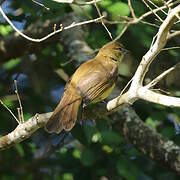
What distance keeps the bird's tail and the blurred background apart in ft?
1.46

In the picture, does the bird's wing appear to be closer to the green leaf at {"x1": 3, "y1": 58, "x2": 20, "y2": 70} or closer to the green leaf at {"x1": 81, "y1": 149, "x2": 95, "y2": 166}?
the green leaf at {"x1": 81, "y1": 149, "x2": 95, "y2": 166}

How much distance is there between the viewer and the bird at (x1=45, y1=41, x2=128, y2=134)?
590cm

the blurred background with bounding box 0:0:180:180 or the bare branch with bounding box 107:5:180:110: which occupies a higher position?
the bare branch with bounding box 107:5:180:110

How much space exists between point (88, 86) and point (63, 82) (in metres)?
2.16

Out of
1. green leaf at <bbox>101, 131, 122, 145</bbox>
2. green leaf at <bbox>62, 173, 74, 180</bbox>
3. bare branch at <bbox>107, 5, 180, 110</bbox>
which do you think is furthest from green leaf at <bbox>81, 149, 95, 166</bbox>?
bare branch at <bbox>107, 5, 180, 110</bbox>

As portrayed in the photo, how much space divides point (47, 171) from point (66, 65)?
119 centimetres

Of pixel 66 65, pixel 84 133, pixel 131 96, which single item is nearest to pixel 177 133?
pixel 84 133

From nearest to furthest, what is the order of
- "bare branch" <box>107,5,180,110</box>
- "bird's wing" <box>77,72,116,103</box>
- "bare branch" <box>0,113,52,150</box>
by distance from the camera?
"bare branch" <box>107,5,180,110</box> → "bare branch" <box>0,113,52,150</box> → "bird's wing" <box>77,72,116,103</box>

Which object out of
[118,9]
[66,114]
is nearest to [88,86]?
[66,114]

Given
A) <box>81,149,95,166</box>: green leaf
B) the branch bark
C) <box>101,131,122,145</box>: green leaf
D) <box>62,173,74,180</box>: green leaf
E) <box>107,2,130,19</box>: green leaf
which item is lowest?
<box>62,173,74,180</box>: green leaf

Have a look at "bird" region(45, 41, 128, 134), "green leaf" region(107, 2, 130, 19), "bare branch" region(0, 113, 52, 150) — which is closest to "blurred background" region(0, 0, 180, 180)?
"green leaf" region(107, 2, 130, 19)

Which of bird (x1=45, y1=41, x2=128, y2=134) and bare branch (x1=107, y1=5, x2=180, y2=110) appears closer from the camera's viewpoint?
bare branch (x1=107, y1=5, x2=180, y2=110)

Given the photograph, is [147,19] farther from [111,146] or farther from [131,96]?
[131,96]

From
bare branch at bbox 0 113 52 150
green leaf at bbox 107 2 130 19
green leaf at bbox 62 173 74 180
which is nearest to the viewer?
bare branch at bbox 0 113 52 150
